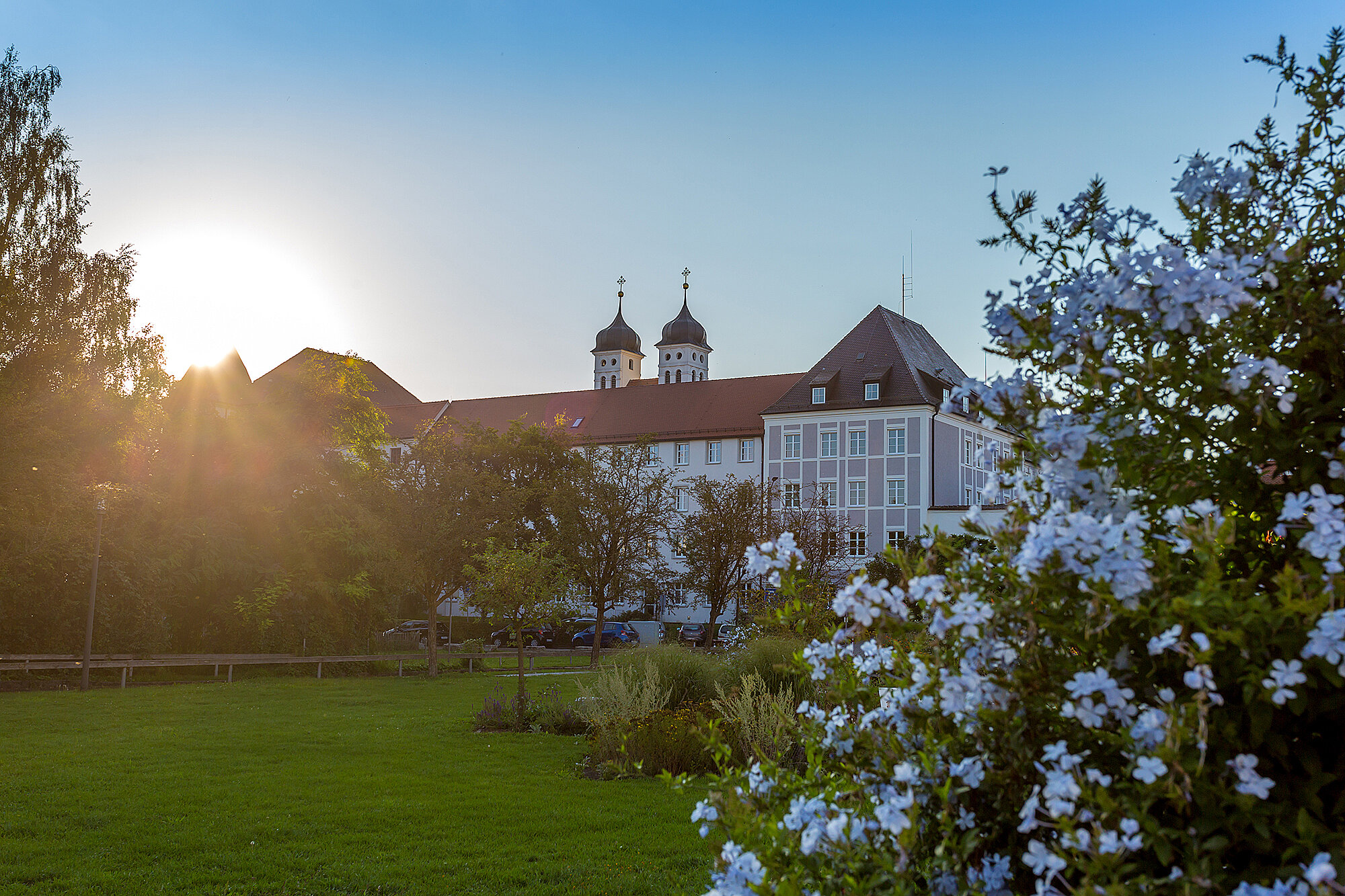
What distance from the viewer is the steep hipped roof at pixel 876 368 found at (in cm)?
5212

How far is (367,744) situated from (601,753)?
3.64 m

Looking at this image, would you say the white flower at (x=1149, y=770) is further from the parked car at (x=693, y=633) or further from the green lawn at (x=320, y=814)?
the parked car at (x=693, y=633)

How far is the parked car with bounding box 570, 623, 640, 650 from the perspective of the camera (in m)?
43.3

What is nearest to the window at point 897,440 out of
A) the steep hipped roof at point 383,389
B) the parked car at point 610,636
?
the parked car at point 610,636

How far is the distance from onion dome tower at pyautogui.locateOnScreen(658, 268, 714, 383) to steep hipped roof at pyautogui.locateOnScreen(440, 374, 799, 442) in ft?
72.4

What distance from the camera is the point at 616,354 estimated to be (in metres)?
91.4

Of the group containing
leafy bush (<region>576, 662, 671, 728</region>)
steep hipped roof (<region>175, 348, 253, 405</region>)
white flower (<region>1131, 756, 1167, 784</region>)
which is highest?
steep hipped roof (<region>175, 348, 253, 405</region>)

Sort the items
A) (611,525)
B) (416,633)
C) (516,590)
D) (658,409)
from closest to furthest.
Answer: (516,590)
(611,525)
(416,633)
(658,409)

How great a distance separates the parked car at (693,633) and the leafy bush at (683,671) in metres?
28.9

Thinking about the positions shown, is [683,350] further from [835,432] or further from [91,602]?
[91,602]

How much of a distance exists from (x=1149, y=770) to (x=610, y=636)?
4290 cm

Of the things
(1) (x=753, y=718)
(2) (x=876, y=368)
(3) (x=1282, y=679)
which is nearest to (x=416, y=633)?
(2) (x=876, y=368)

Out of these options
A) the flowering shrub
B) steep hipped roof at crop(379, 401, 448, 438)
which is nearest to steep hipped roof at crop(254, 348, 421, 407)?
steep hipped roof at crop(379, 401, 448, 438)

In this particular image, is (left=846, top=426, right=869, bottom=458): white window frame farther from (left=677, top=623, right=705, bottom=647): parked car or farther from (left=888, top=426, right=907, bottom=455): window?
(left=677, top=623, right=705, bottom=647): parked car
